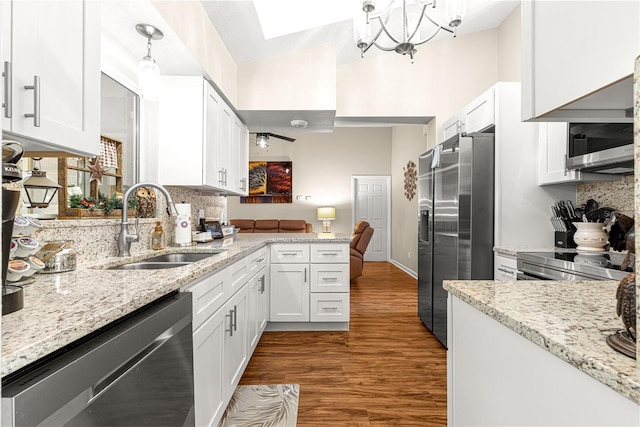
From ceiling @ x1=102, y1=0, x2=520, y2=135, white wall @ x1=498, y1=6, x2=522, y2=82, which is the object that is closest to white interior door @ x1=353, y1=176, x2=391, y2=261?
ceiling @ x1=102, y1=0, x2=520, y2=135

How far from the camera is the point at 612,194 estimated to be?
2.52 metres

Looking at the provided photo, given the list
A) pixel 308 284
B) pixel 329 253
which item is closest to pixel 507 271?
pixel 329 253

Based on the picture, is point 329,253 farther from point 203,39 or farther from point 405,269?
point 405,269

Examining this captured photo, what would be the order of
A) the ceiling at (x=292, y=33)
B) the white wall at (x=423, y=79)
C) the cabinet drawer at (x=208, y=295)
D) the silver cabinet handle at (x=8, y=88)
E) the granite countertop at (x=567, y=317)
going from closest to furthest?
the granite countertop at (x=567, y=317) < the silver cabinet handle at (x=8, y=88) < the cabinet drawer at (x=208, y=295) < the ceiling at (x=292, y=33) < the white wall at (x=423, y=79)

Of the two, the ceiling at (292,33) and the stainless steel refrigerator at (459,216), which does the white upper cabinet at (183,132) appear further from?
the stainless steel refrigerator at (459,216)

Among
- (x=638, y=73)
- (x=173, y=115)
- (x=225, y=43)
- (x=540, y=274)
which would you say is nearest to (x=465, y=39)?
(x=225, y=43)

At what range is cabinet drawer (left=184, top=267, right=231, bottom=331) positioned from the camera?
1.46m

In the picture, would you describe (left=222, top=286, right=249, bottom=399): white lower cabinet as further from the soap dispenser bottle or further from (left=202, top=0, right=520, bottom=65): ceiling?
(left=202, top=0, right=520, bottom=65): ceiling

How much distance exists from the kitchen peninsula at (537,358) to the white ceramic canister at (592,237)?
1408mm

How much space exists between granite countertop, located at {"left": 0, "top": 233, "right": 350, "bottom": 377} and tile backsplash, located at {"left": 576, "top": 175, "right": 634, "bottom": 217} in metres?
2.69

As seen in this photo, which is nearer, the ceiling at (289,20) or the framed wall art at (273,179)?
the ceiling at (289,20)

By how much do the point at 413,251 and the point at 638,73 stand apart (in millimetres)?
6067

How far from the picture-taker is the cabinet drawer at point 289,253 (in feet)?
11.1

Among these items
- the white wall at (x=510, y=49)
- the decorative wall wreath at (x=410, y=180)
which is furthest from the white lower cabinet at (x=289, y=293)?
the decorative wall wreath at (x=410, y=180)
